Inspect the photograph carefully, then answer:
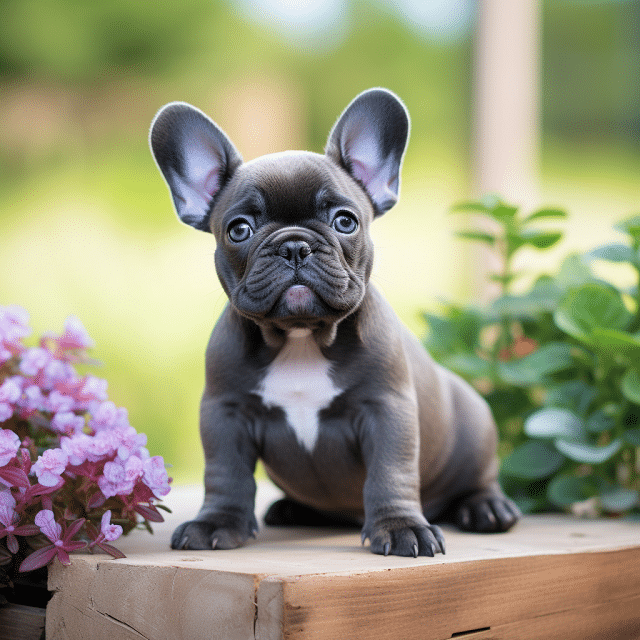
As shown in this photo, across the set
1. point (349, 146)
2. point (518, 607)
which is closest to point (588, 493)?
point (518, 607)

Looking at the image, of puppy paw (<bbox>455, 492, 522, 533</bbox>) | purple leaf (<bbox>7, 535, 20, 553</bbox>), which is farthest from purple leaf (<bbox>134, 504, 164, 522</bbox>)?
puppy paw (<bbox>455, 492, 522, 533</bbox>)

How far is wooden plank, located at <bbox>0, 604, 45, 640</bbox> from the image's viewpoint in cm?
148

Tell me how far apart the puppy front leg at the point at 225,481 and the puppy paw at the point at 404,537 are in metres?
0.25

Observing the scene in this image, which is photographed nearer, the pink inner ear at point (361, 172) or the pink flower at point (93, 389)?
the pink inner ear at point (361, 172)

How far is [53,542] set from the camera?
1.36 m

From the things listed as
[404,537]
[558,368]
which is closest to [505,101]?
[558,368]

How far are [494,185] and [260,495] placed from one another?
94.5 inches

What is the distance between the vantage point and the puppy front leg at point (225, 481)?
146 cm

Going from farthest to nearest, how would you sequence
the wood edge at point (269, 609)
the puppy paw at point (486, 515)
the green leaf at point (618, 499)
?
the green leaf at point (618, 499) < the puppy paw at point (486, 515) < the wood edge at point (269, 609)

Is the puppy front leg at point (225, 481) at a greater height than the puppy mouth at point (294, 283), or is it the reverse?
the puppy mouth at point (294, 283)

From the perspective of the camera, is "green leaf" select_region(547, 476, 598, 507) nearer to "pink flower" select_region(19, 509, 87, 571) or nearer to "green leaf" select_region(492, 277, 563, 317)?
"green leaf" select_region(492, 277, 563, 317)

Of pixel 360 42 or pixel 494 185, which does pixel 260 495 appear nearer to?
pixel 494 185

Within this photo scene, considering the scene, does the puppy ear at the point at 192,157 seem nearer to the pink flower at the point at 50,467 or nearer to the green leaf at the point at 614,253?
the pink flower at the point at 50,467

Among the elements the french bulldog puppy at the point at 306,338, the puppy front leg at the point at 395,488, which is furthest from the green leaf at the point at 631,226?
the puppy front leg at the point at 395,488
